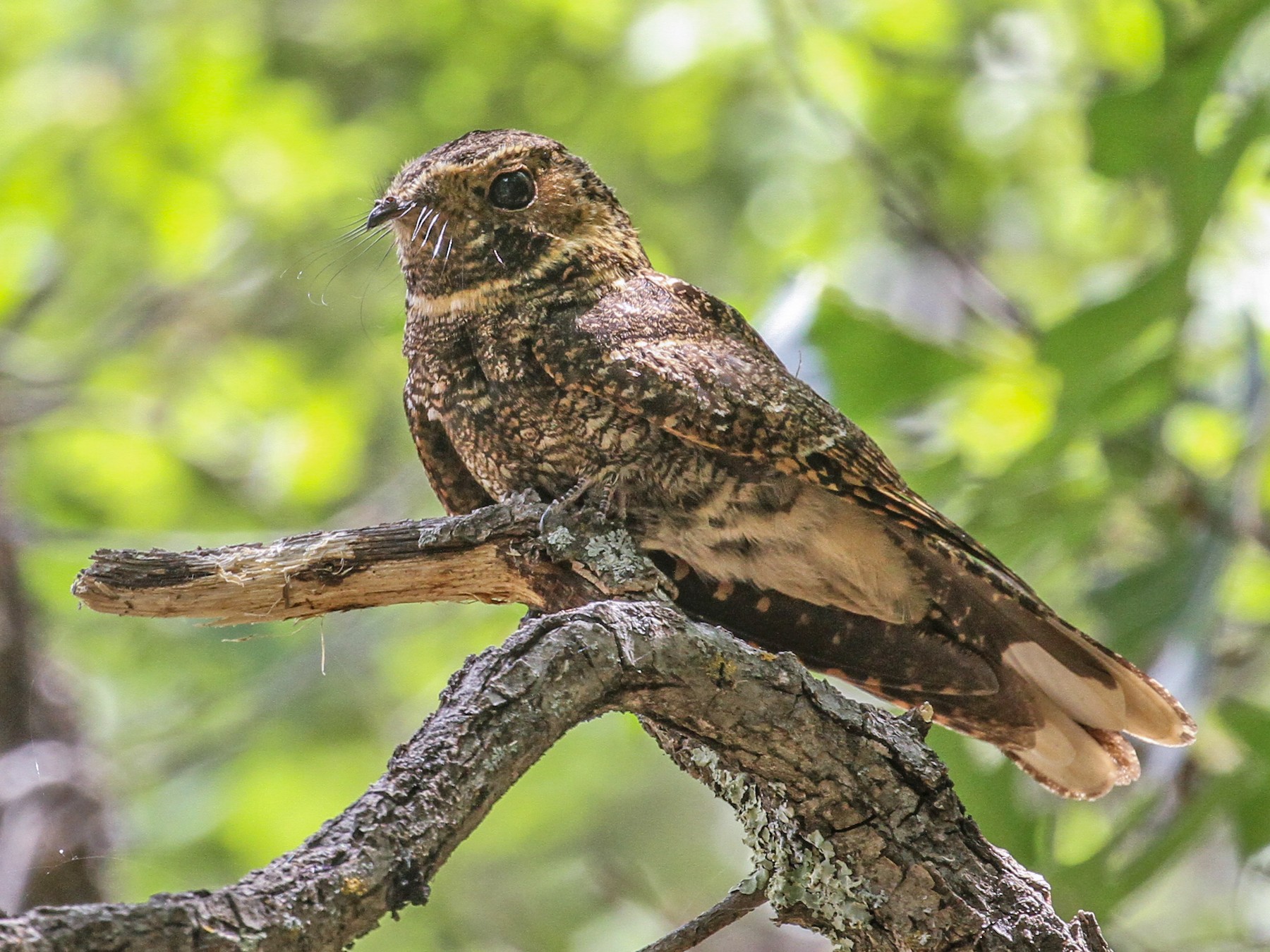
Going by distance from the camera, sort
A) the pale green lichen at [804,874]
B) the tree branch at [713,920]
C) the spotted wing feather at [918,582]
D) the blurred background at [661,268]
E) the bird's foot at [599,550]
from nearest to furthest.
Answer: the tree branch at [713,920], the pale green lichen at [804,874], the bird's foot at [599,550], the spotted wing feather at [918,582], the blurred background at [661,268]

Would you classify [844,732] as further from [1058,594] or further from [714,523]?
[1058,594]

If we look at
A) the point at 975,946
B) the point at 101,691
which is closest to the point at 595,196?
the point at 975,946

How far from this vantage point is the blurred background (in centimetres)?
329

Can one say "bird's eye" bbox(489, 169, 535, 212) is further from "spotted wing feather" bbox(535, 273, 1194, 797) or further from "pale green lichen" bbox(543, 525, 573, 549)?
"pale green lichen" bbox(543, 525, 573, 549)

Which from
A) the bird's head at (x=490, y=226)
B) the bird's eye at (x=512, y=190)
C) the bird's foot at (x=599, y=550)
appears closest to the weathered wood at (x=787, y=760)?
the bird's foot at (x=599, y=550)

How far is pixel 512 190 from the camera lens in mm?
2176

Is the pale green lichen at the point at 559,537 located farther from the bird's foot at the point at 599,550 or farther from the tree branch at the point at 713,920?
the tree branch at the point at 713,920

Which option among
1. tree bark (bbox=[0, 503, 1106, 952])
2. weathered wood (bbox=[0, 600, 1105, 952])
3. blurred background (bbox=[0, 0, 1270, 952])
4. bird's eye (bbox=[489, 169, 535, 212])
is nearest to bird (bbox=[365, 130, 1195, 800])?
bird's eye (bbox=[489, 169, 535, 212])

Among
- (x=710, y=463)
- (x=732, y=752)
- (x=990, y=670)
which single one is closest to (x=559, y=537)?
(x=710, y=463)

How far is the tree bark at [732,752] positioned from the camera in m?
1.30

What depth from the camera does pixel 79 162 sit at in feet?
21.6

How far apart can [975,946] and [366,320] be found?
94.5 inches

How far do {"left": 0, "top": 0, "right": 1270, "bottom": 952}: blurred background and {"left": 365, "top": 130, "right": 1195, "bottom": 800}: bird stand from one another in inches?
22.4

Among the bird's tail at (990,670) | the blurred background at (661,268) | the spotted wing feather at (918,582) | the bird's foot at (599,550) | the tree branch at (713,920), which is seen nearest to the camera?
the tree branch at (713,920)
